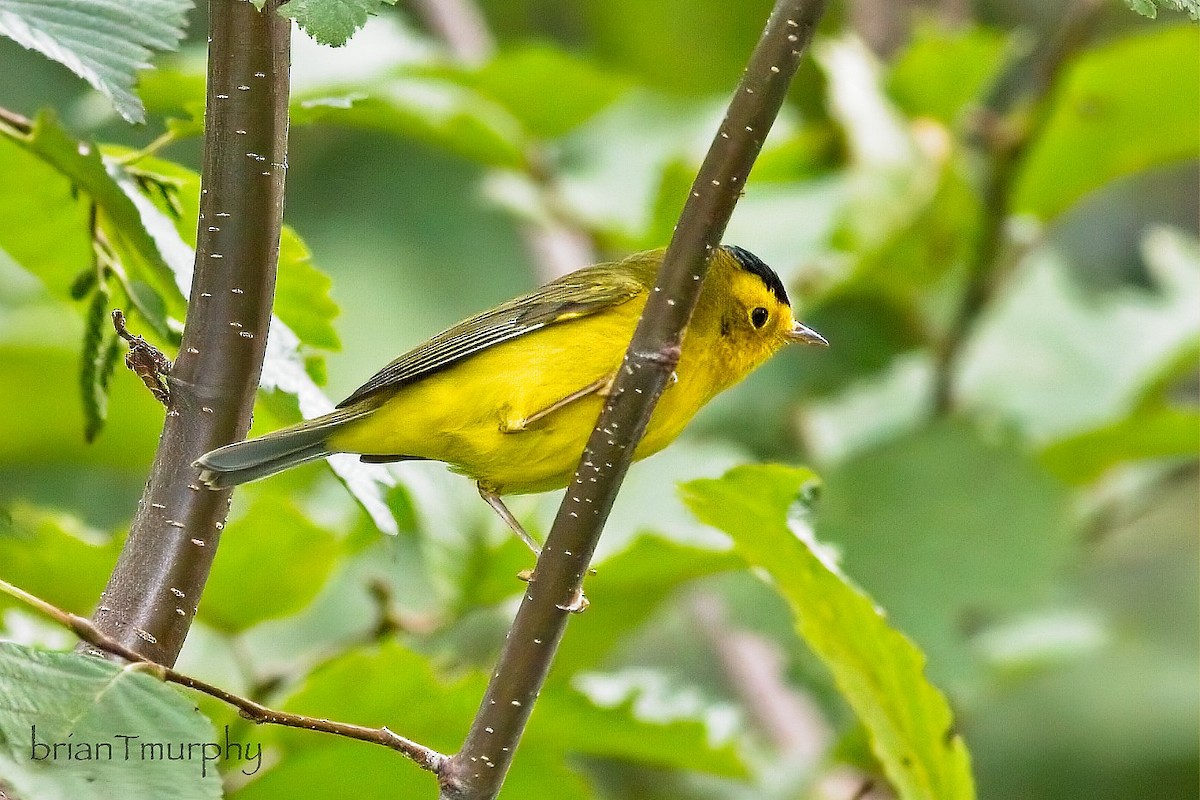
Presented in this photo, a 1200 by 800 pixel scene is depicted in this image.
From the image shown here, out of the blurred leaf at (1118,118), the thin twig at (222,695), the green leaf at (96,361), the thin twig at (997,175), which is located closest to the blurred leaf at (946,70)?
the thin twig at (997,175)

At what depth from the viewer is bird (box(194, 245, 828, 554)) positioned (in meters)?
2.47

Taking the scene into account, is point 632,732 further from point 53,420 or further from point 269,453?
point 53,420

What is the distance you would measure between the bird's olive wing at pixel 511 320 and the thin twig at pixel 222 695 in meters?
0.92

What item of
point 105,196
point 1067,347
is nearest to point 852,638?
point 105,196

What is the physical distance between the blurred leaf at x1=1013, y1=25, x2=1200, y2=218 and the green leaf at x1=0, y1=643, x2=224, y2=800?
2.79 meters

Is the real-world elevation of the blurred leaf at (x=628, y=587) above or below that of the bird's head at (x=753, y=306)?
below

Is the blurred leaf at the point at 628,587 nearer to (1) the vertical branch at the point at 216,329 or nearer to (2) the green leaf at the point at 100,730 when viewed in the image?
(1) the vertical branch at the point at 216,329

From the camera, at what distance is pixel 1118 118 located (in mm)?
3570

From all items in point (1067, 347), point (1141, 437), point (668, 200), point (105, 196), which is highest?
point (1067, 347)

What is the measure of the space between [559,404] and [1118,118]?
194cm

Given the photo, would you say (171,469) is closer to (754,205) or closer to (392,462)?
(392,462)

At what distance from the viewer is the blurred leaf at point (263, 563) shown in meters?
2.47

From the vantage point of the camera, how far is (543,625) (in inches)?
63.4

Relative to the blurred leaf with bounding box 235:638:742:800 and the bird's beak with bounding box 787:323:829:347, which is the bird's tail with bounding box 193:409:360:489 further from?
the bird's beak with bounding box 787:323:829:347
